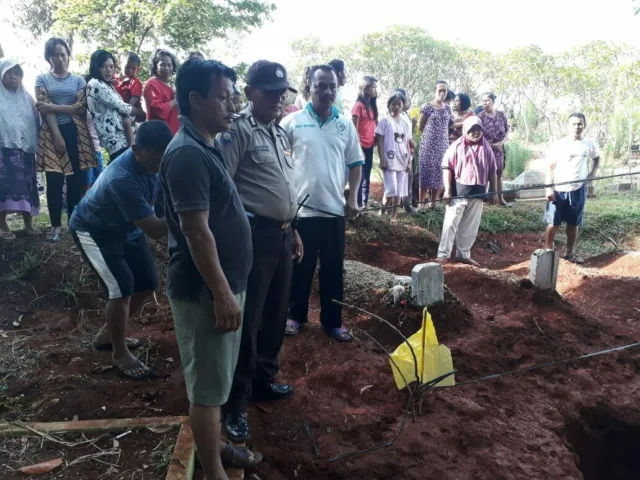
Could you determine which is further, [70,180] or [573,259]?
[573,259]

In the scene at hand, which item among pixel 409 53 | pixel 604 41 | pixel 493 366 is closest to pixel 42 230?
pixel 493 366

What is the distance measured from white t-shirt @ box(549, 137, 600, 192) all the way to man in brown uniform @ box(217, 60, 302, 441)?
471 centimetres

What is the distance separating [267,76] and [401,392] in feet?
6.56

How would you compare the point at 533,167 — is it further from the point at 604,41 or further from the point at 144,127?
the point at 144,127

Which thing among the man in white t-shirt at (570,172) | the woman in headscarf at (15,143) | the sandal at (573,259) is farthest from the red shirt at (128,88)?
the sandal at (573,259)

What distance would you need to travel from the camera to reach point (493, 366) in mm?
3477

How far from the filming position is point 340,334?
11.7 ft

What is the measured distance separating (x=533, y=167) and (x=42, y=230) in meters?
14.6

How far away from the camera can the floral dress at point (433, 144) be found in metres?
7.08

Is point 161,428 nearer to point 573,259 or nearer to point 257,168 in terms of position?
point 257,168

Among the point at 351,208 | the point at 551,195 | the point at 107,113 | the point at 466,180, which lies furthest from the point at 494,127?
the point at 107,113

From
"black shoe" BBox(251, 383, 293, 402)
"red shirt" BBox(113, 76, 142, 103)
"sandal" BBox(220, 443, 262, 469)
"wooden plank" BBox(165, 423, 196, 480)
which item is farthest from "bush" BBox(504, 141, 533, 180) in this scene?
"wooden plank" BBox(165, 423, 196, 480)

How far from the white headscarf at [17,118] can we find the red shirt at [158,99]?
1.00 meters

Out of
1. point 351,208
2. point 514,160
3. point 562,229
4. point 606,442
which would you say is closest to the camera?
point 606,442
